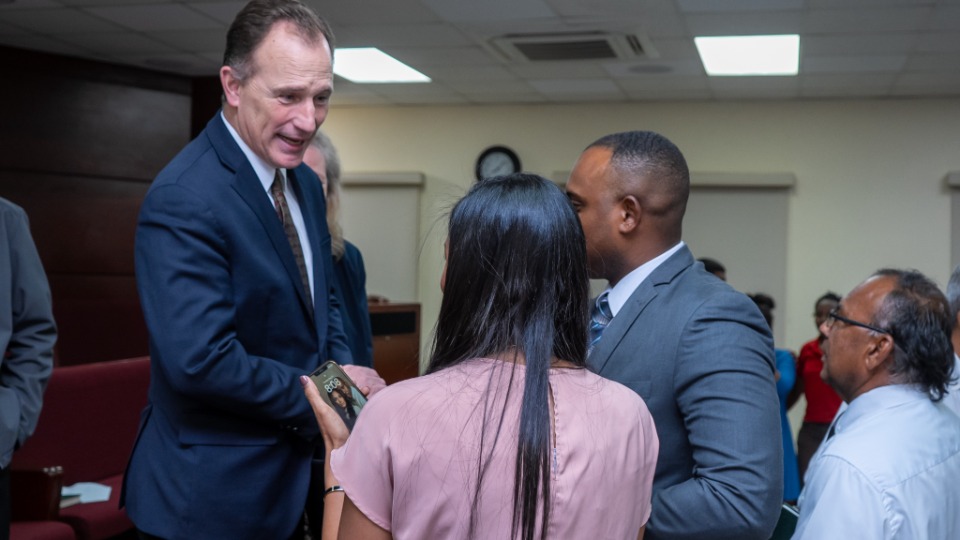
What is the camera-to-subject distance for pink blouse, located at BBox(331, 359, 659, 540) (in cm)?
102

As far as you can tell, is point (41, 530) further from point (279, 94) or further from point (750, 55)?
point (750, 55)

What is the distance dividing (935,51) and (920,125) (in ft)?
5.47

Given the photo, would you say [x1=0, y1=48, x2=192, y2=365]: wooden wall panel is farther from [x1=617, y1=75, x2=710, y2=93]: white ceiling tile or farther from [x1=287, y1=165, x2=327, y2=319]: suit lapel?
Result: [x1=287, y1=165, x2=327, y2=319]: suit lapel

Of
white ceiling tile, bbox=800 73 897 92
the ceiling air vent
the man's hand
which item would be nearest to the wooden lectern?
the ceiling air vent

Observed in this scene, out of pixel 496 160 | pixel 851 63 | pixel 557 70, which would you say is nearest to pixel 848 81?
pixel 851 63

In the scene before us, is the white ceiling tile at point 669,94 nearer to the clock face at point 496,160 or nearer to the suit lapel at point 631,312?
the clock face at point 496,160

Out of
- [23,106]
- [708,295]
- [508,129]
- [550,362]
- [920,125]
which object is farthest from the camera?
[508,129]

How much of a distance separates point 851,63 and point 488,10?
266cm

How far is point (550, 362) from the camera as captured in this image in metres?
1.08

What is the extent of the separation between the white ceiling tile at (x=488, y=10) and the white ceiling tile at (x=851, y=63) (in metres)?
2.07

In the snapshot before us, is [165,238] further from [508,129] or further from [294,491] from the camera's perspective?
[508,129]

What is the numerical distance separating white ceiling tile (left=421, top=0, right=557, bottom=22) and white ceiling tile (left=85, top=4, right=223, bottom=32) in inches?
56.3

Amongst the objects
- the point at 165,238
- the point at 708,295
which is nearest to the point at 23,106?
the point at 165,238

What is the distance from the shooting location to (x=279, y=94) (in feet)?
5.43
